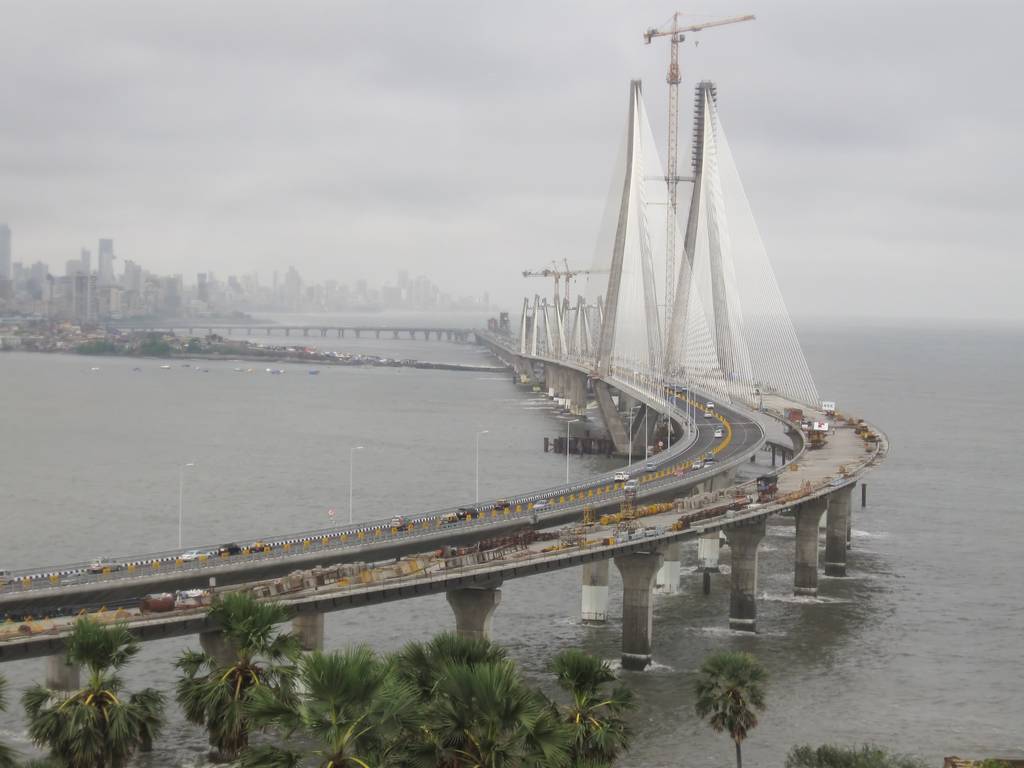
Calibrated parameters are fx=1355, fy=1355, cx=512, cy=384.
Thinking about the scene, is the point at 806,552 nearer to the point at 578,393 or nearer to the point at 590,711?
the point at 590,711

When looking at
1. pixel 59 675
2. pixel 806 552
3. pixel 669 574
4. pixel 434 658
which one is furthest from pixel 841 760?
pixel 806 552

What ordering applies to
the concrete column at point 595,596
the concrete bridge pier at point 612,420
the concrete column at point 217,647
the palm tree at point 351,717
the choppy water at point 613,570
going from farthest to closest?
the concrete bridge pier at point 612,420 < the concrete column at point 595,596 < the choppy water at point 613,570 < the concrete column at point 217,647 < the palm tree at point 351,717

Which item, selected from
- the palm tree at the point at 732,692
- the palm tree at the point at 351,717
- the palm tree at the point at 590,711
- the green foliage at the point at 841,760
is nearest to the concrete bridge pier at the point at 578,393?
the green foliage at the point at 841,760

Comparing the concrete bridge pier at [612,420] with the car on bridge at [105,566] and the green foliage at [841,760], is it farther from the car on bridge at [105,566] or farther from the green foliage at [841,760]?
the green foliage at [841,760]

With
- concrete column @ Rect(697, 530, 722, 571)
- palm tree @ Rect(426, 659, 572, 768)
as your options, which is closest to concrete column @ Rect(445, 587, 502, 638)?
concrete column @ Rect(697, 530, 722, 571)

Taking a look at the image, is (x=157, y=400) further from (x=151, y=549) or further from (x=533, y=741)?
(x=533, y=741)

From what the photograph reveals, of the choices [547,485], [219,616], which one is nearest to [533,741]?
[219,616]
